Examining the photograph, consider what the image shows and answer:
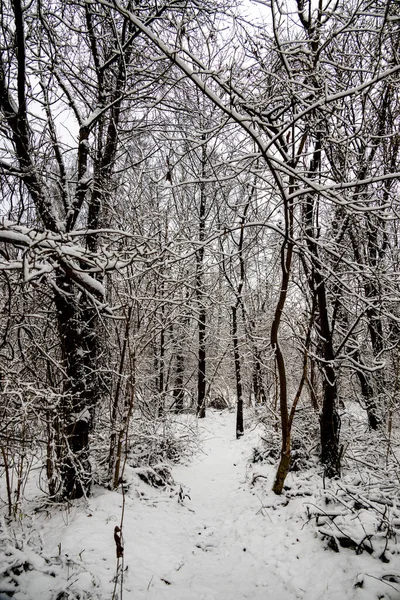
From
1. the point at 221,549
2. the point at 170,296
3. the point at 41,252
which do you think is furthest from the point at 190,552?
the point at 41,252

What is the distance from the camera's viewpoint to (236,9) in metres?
4.05

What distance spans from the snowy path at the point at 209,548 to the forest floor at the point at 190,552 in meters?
0.01

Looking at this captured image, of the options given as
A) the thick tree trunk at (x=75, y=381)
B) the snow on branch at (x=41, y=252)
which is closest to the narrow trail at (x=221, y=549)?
the thick tree trunk at (x=75, y=381)

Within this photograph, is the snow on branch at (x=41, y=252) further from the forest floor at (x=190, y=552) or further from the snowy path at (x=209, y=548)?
the snowy path at (x=209, y=548)

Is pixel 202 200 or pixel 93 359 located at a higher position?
pixel 202 200

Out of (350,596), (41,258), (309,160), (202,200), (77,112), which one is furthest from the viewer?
(202,200)

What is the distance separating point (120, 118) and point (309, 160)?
319 centimetres

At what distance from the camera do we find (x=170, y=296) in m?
5.70

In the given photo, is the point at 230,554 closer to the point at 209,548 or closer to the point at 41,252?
the point at 209,548

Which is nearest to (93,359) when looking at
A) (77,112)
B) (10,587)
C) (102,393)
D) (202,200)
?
(102,393)

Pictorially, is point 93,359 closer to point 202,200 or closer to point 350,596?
point 350,596

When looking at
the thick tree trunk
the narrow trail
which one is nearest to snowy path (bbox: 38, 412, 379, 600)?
the narrow trail

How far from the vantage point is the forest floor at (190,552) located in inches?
117

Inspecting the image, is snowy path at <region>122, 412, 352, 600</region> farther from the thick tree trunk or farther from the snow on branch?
the snow on branch
